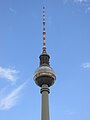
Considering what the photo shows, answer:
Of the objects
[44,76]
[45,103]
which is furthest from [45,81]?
[45,103]

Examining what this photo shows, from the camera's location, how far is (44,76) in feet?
292

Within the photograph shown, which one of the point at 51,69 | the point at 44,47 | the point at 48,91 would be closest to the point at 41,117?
the point at 48,91

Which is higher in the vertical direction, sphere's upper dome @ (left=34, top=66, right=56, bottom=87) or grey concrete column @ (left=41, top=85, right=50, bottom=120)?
sphere's upper dome @ (left=34, top=66, right=56, bottom=87)

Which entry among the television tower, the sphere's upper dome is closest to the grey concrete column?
the television tower

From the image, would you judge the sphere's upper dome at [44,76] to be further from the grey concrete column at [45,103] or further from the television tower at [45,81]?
the grey concrete column at [45,103]

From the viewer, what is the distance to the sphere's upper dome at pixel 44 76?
Result: 89375 millimetres

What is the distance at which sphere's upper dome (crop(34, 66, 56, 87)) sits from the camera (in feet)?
293

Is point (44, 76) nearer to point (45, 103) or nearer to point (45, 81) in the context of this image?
point (45, 81)

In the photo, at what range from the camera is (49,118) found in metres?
88.7

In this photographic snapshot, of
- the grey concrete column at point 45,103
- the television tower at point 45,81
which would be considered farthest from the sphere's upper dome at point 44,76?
the grey concrete column at point 45,103

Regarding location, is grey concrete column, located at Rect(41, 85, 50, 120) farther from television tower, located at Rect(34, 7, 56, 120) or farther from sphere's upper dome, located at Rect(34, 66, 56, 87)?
sphere's upper dome, located at Rect(34, 66, 56, 87)

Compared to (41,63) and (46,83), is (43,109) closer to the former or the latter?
(46,83)

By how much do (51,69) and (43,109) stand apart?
1178 cm

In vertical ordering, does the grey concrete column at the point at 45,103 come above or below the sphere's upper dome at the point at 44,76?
below
